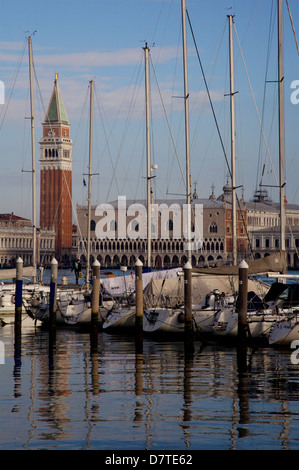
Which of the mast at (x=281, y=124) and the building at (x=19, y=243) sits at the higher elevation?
the building at (x=19, y=243)

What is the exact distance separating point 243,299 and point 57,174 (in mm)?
141351

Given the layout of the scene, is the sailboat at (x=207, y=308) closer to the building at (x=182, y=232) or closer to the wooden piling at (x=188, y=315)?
the wooden piling at (x=188, y=315)

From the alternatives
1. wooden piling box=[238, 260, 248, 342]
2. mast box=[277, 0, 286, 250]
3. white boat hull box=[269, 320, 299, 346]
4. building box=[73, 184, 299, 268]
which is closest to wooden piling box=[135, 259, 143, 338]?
wooden piling box=[238, 260, 248, 342]

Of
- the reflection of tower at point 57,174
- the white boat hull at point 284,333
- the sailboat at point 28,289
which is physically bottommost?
the white boat hull at point 284,333

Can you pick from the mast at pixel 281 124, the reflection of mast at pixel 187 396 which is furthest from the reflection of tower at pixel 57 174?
the reflection of mast at pixel 187 396

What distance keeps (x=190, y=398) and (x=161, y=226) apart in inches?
4878

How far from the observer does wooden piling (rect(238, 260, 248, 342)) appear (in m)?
20.6

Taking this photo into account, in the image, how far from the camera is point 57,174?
6304 inches

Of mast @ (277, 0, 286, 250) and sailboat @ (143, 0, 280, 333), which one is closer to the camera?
sailboat @ (143, 0, 280, 333)

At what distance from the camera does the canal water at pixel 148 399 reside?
11789mm

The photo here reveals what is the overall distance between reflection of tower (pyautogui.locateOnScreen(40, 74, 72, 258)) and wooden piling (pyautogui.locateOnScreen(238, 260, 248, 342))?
12886 cm

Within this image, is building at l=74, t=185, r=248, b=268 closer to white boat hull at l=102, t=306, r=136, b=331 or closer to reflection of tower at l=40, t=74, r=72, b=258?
reflection of tower at l=40, t=74, r=72, b=258

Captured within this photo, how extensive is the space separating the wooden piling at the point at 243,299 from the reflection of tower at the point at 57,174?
128860 millimetres

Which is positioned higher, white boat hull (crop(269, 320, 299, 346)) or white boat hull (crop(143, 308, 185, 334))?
white boat hull (crop(143, 308, 185, 334))
